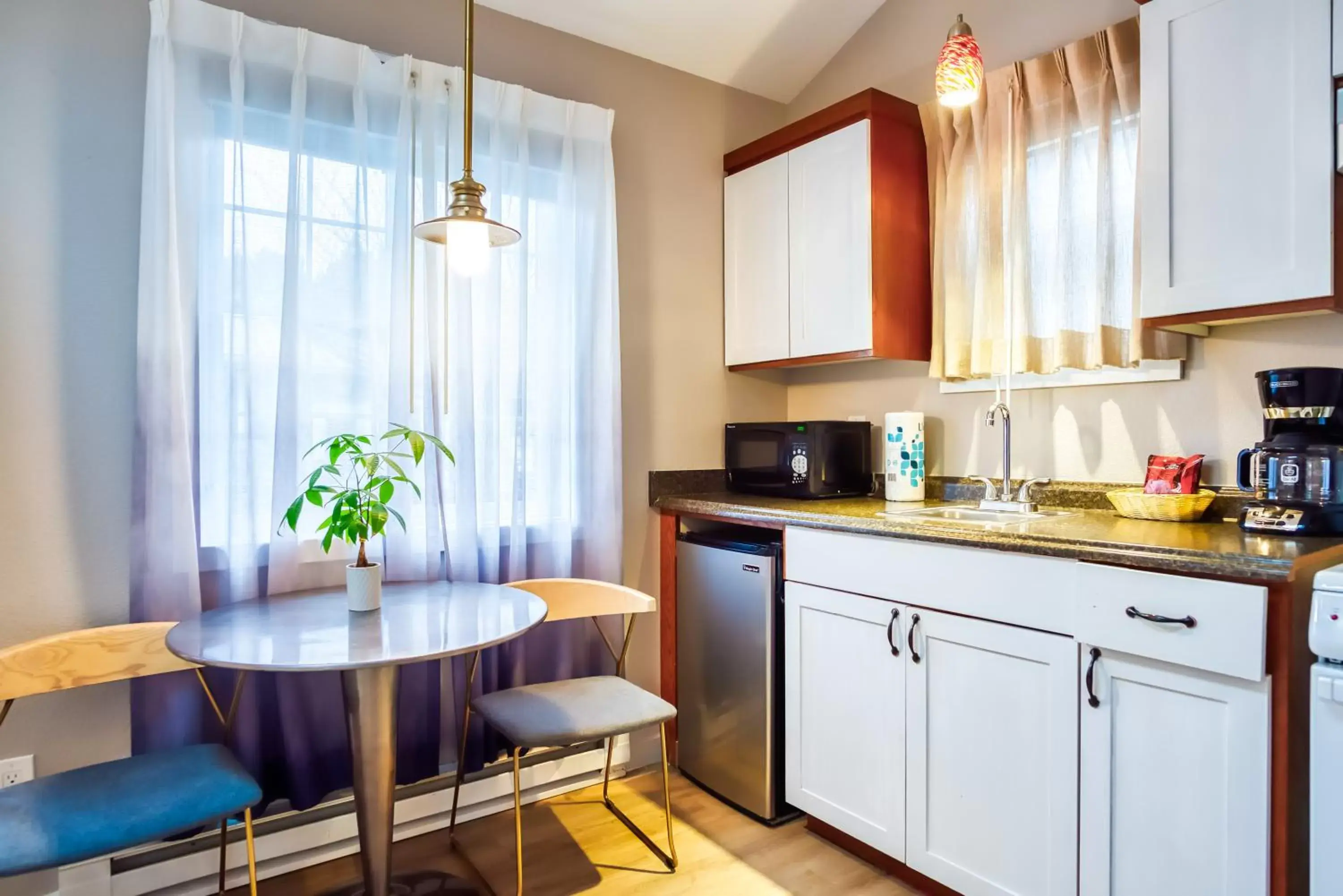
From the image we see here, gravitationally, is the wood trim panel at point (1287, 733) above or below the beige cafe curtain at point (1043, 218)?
below

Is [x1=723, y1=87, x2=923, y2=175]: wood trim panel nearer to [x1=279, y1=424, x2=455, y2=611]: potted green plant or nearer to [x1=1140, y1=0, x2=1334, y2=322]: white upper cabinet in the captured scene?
[x1=1140, y1=0, x2=1334, y2=322]: white upper cabinet

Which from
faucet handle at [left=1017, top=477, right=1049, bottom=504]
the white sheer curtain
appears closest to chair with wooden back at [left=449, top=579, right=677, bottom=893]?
the white sheer curtain

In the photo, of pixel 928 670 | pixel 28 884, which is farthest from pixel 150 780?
pixel 928 670

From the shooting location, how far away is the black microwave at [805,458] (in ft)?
8.39

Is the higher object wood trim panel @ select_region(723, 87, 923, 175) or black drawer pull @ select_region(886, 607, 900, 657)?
wood trim panel @ select_region(723, 87, 923, 175)

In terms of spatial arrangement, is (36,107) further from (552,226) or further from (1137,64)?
(1137,64)

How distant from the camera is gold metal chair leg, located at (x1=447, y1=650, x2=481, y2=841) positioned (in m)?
2.20

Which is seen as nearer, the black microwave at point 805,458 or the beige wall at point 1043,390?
the beige wall at point 1043,390

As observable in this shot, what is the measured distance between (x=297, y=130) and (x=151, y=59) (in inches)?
13.2

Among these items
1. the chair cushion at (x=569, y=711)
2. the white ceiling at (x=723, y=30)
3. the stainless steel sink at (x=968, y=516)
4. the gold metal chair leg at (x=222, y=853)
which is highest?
the white ceiling at (x=723, y=30)

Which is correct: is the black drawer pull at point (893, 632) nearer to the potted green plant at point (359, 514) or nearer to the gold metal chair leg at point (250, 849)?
the potted green plant at point (359, 514)

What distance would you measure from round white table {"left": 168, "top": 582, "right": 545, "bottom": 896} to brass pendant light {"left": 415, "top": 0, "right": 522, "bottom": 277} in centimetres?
79

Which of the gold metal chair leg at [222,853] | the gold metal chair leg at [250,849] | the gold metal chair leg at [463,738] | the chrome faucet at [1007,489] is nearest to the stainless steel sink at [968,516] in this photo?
the chrome faucet at [1007,489]

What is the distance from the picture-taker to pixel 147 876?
1.86 meters
